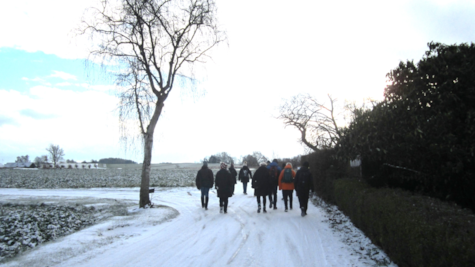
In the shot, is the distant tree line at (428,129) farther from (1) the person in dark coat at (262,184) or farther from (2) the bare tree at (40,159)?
(2) the bare tree at (40,159)

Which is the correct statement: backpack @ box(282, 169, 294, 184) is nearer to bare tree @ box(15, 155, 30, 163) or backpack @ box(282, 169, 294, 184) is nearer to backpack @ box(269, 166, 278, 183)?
backpack @ box(269, 166, 278, 183)

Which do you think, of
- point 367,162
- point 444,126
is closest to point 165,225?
point 367,162

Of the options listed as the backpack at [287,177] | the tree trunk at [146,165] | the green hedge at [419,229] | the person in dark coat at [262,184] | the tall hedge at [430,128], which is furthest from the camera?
the tree trunk at [146,165]

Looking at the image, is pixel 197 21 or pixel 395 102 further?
pixel 197 21

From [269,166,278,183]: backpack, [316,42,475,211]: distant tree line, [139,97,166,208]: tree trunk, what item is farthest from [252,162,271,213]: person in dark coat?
[139,97,166,208]: tree trunk

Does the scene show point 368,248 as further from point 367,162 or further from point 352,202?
point 367,162

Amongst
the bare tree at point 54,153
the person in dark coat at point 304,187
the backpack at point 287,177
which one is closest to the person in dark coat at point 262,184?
the backpack at point 287,177

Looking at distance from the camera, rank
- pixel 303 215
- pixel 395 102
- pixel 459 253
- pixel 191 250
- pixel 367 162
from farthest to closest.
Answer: pixel 303 215, pixel 367 162, pixel 395 102, pixel 191 250, pixel 459 253

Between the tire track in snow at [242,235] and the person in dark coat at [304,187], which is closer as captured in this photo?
the tire track in snow at [242,235]

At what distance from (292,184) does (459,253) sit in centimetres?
824

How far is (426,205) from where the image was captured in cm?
486

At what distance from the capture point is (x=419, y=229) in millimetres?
3963

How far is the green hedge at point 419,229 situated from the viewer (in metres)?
3.26

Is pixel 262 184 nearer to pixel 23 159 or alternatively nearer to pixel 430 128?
pixel 430 128
